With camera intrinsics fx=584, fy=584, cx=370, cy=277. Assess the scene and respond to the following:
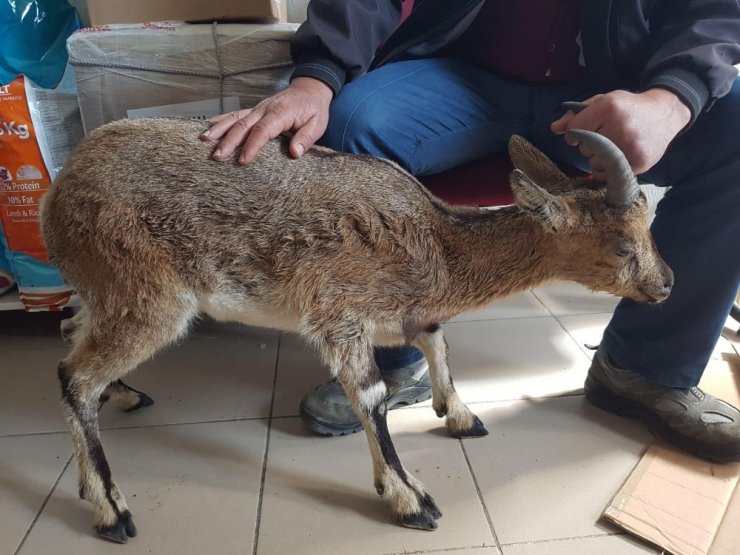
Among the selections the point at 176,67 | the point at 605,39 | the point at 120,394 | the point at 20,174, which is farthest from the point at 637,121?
the point at 20,174

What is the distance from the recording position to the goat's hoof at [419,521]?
1686 millimetres

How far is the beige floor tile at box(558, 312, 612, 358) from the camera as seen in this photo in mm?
2727

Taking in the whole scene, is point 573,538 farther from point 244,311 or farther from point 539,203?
point 244,311

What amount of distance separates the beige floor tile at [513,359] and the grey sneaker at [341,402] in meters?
0.23

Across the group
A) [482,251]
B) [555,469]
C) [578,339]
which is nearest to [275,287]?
[482,251]

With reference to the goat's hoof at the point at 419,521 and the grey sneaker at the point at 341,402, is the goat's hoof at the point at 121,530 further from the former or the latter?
the goat's hoof at the point at 419,521

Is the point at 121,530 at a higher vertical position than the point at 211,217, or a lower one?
lower

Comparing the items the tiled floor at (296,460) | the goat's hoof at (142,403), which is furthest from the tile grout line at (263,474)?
the goat's hoof at (142,403)

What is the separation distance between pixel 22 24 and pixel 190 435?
6.10 ft

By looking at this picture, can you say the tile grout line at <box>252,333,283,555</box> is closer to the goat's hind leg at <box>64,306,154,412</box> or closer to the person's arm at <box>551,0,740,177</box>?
the goat's hind leg at <box>64,306,154,412</box>

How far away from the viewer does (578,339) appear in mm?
2750

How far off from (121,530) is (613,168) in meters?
1.69

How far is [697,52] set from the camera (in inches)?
65.1

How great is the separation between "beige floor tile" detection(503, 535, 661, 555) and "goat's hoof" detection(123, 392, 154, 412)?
1452mm
